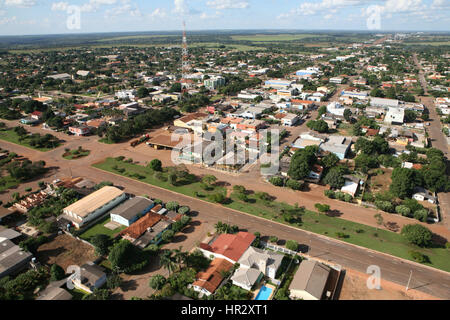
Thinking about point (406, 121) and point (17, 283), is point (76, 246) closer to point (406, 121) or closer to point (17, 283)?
point (17, 283)

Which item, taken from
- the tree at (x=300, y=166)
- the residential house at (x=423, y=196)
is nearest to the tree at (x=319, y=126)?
the tree at (x=300, y=166)

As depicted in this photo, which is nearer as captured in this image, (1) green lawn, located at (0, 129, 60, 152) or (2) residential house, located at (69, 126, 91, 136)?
(1) green lawn, located at (0, 129, 60, 152)

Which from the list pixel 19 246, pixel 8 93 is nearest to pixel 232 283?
pixel 19 246

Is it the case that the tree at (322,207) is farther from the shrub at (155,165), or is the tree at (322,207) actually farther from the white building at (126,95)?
the white building at (126,95)

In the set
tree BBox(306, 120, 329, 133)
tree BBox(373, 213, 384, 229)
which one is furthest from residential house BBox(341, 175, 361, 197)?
tree BBox(306, 120, 329, 133)

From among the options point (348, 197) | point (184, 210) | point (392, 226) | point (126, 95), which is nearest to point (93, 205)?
point (184, 210)

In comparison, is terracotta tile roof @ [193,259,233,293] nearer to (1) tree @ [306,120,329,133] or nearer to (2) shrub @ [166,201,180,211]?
(2) shrub @ [166,201,180,211]
